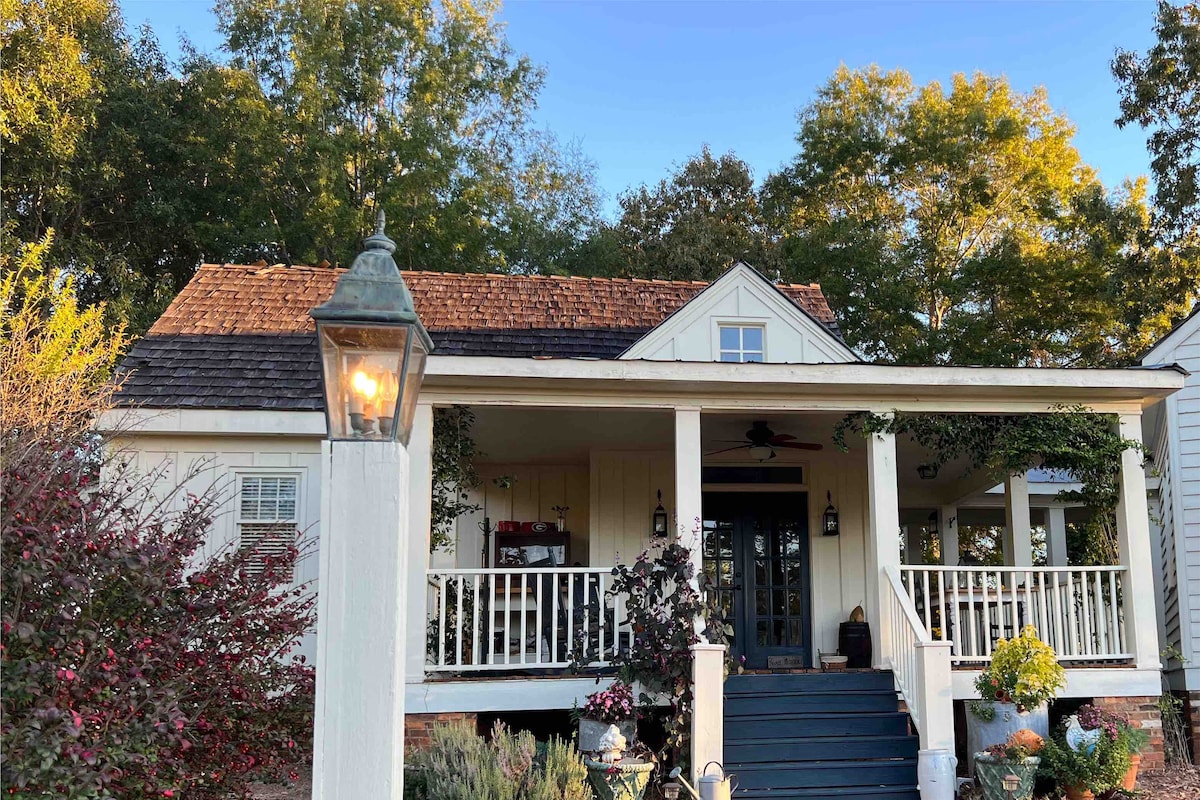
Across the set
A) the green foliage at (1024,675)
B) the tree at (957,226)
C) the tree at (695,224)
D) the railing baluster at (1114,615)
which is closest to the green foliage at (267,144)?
the tree at (695,224)

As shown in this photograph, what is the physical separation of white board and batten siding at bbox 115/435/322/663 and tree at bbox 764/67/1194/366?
51.6 feet

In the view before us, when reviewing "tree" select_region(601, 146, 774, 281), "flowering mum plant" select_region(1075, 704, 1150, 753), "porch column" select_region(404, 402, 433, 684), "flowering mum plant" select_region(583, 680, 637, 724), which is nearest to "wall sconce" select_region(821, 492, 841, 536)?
"flowering mum plant" select_region(1075, 704, 1150, 753)

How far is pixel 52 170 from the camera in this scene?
60.6ft

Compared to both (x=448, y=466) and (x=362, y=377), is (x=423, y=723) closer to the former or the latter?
(x=448, y=466)

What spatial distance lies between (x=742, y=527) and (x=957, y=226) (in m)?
16.1

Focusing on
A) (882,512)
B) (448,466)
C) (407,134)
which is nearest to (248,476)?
(448,466)

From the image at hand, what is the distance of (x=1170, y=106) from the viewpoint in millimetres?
19016

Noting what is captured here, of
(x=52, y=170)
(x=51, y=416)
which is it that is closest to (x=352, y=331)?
(x=51, y=416)

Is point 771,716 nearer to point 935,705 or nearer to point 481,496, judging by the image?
point 935,705

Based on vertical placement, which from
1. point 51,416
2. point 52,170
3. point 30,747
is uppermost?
point 52,170

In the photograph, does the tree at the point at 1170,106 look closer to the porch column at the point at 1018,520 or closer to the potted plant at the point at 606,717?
the porch column at the point at 1018,520

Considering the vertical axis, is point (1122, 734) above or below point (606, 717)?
below

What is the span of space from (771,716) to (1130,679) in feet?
10.4

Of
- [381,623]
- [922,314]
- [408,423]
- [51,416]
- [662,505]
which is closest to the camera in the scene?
[381,623]
